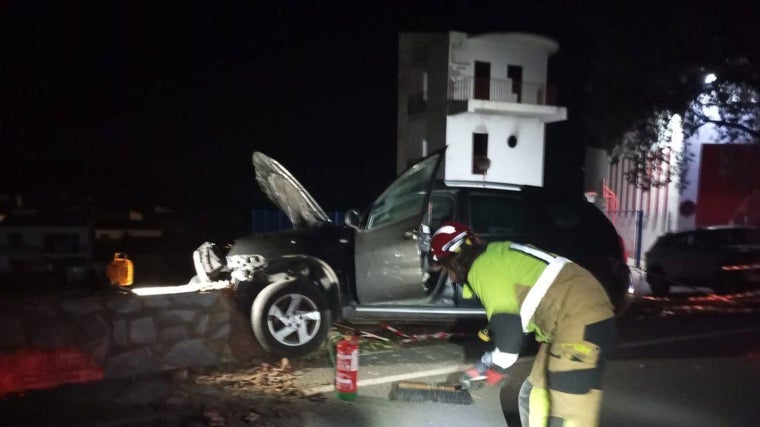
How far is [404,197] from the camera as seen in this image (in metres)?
6.31

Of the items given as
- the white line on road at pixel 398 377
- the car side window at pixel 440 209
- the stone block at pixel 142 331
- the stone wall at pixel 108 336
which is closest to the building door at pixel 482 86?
the car side window at pixel 440 209

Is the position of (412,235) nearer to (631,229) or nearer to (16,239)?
(16,239)

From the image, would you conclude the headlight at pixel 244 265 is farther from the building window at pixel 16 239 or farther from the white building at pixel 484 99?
the white building at pixel 484 99

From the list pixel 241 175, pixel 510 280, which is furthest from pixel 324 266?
pixel 241 175

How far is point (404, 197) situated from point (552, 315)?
3.37m

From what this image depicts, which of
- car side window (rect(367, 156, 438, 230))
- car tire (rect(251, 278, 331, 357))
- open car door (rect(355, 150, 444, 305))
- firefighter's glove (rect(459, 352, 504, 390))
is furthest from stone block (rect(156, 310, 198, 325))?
firefighter's glove (rect(459, 352, 504, 390))

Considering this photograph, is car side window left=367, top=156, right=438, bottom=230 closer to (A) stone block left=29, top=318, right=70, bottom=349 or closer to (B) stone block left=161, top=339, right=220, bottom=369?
(B) stone block left=161, top=339, right=220, bottom=369

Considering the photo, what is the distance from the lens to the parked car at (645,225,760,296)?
11234mm

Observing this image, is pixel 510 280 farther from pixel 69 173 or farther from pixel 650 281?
pixel 69 173

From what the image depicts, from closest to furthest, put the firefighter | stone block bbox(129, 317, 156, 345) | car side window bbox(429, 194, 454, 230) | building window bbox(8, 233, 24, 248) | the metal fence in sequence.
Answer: the firefighter
stone block bbox(129, 317, 156, 345)
car side window bbox(429, 194, 454, 230)
building window bbox(8, 233, 24, 248)
the metal fence

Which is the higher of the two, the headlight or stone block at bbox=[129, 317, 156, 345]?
the headlight

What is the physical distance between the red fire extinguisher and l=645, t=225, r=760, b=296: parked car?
926 centimetres

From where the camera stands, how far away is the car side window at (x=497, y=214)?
6688 millimetres

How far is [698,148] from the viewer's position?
19.8 meters
